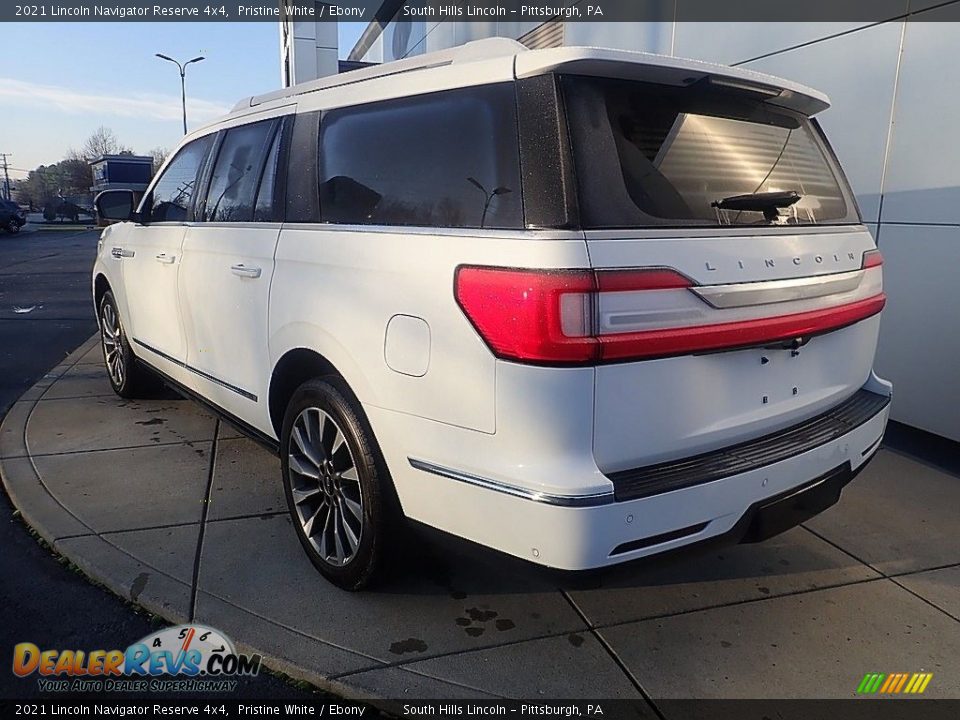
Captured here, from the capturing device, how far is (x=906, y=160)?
15.9ft

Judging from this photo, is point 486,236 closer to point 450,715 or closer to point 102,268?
point 450,715

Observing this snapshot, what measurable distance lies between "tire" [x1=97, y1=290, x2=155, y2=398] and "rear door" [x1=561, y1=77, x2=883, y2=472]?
4.12 meters

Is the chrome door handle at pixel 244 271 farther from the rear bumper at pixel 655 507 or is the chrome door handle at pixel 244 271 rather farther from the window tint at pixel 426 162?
the rear bumper at pixel 655 507

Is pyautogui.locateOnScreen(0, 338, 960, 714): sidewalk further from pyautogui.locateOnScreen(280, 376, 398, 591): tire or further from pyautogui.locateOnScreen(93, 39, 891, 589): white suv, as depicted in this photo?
pyautogui.locateOnScreen(93, 39, 891, 589): white suv

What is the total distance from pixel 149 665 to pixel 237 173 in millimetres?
2276

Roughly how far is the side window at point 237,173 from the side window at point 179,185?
0.29 metres

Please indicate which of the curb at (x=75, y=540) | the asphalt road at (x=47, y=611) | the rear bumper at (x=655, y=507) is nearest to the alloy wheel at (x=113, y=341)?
the curb at (x=75, y=540)

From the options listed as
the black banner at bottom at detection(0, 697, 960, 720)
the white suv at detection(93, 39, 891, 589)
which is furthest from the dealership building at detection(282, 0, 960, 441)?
the black banner at bottom at detection(0, 697, 960, 720)

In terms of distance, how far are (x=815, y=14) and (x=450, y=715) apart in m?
5.43

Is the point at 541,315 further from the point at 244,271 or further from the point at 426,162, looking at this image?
the point at 244,271

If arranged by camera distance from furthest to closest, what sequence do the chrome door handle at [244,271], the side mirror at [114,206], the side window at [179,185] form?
the side mirror at [114,206], the side window at [179,185], the chrome door handle at [244,271]

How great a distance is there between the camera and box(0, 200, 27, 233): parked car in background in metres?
30.4

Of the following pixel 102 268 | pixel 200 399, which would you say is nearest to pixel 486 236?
pixel 200 399

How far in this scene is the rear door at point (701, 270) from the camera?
208 cm
